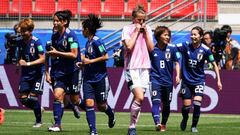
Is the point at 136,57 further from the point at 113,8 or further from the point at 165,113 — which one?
the point at 113,8

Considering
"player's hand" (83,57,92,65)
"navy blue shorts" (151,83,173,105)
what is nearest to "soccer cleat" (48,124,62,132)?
"player's hand" (83,57,92,65)

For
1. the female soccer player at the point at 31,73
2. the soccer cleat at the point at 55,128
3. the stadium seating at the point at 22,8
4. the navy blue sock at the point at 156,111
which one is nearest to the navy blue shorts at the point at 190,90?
the navy blue sock at the point at 156,111

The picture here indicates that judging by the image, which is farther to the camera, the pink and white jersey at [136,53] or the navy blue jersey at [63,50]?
the navy blue jersey at [63,50]

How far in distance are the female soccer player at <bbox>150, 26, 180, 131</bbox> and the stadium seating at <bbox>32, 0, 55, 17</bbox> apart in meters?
12.1

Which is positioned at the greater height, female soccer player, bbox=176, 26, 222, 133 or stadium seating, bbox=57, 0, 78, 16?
stadium seating, bbox=57, 0, 78, 16

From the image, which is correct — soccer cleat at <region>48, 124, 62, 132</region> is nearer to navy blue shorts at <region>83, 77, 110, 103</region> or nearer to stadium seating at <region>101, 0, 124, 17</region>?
navy blue shorts at <region>83, 77, 110, 103</region>

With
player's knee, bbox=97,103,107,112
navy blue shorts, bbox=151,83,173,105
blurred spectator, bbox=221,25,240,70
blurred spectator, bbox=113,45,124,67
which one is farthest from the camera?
blurred spectator, bbox=221,25,240,70

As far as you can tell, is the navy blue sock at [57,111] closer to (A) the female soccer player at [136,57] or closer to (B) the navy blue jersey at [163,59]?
(A) the female soccer player at [136,57]

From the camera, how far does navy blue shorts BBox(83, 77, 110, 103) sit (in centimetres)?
1547

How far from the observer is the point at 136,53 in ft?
47.6

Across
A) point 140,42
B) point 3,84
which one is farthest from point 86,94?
point 3,84

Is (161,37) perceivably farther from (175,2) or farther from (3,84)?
Result: (175,2)

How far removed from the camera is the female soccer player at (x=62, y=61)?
53.1 feet

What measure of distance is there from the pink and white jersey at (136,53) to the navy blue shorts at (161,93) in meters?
3.23
